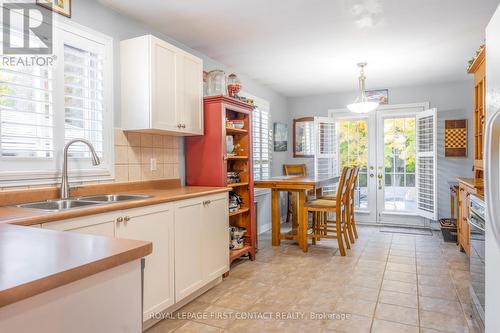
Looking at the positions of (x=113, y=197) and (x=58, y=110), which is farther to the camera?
(x=113, y=197)

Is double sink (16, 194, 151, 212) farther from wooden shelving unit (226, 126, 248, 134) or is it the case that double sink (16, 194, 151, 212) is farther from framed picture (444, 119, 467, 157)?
framed picture (444, 119, 467, 157)

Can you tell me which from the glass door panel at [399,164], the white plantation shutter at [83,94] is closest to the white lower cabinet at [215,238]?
the white plantation shutter at [83,94]

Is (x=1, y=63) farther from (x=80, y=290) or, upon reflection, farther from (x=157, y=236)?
(x=80, y=290)

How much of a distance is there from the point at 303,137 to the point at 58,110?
15.1 feet

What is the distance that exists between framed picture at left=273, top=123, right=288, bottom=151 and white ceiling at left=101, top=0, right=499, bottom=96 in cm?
120

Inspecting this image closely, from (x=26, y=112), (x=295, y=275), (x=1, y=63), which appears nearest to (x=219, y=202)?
(x=295, y=275)

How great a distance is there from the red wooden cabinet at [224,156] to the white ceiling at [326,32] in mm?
690

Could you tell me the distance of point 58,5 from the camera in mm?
2213

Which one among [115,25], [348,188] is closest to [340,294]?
[348,188]

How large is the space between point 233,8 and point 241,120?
1.25 meters

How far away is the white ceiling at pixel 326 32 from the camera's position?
2.63m

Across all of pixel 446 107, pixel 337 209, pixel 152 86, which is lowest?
pixel 337 209

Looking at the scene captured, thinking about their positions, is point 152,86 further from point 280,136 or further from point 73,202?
point 280,136

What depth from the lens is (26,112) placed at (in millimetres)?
2035
